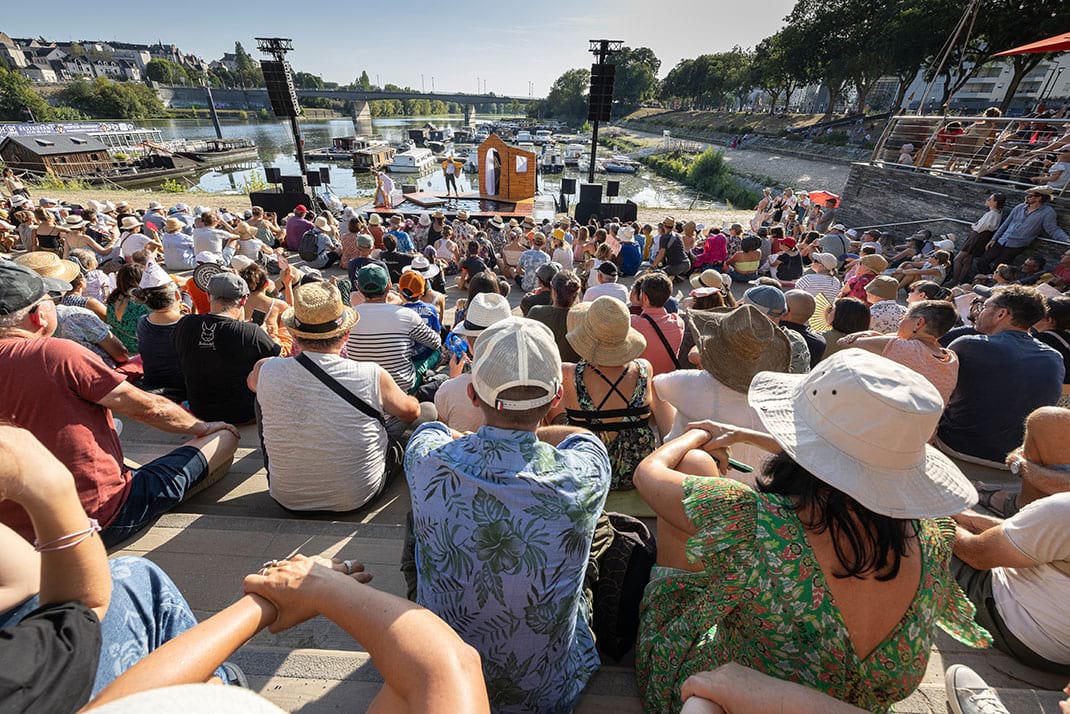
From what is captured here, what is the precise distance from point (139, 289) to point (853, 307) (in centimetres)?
613

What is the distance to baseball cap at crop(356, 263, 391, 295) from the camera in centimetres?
367

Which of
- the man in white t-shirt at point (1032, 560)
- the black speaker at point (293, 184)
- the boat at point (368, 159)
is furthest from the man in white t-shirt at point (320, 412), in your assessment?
the boat at point (368, 159)

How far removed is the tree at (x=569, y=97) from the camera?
98.5m

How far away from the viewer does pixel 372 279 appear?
12.1 feet

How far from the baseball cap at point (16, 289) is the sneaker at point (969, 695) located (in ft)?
12.7

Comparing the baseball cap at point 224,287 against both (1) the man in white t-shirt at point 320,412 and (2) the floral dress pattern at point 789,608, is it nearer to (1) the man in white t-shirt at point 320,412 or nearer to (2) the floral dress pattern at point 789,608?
(1) the man in white t-shirt at point 320,412

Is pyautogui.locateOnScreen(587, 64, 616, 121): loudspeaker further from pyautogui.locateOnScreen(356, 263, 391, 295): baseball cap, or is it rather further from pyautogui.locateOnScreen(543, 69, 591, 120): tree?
pyautogui.locateOnScreen(543, 69, 591, 120): tree

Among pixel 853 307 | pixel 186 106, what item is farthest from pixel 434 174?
pixel 186 106

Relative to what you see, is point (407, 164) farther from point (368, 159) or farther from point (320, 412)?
point (320, 412)

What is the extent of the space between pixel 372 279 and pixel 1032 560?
12.9ft

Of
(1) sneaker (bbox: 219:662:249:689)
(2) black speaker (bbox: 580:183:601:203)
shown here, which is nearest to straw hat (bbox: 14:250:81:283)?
(1) sneaker (bbox: 219:662:249:689)

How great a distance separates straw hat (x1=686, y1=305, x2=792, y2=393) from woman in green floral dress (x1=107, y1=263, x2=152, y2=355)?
4.54 metres

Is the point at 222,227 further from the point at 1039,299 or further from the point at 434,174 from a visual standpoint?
the point at 434,174

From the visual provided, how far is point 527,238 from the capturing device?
10141 mm
